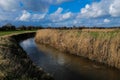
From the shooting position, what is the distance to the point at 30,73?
Result: 12047 mm

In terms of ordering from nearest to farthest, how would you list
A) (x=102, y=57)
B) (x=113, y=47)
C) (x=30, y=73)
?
1. (x=30, y=73)
2. (x=113, y=47)
3. (x=102, y=57)

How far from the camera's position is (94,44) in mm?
25656

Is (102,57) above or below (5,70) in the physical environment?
below

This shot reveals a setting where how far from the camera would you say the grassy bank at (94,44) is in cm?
2170

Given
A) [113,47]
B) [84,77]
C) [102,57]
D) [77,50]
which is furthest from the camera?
[77,50]

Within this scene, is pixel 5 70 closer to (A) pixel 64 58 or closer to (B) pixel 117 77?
(B) pixel 117 77

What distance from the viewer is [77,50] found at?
29547 millimetres

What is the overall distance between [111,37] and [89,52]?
14.0 ft

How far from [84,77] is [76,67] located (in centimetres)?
400

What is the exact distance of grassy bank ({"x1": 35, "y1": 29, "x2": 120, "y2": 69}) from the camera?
21.7 metres

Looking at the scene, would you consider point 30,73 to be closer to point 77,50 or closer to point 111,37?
point 111,37

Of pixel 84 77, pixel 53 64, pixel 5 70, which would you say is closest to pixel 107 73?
pixel 84 77

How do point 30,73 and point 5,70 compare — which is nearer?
point 5,70

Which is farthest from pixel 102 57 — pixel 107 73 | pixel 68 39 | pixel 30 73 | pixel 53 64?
pixel 30 73
